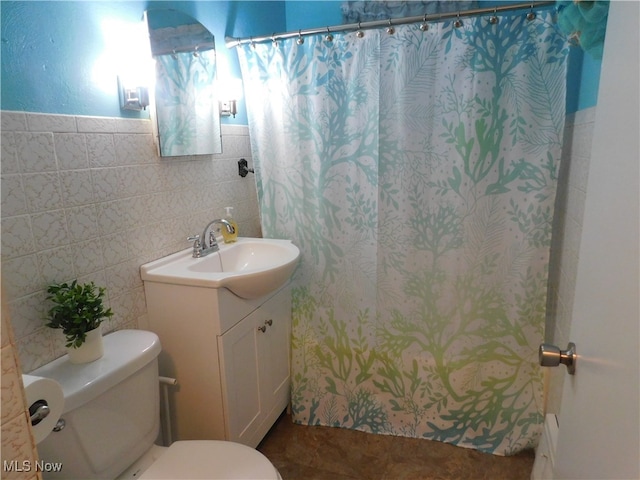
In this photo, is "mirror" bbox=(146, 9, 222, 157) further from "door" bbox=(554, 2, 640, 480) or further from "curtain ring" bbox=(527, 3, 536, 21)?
"door" bbox=(554, 2, 640, 480)

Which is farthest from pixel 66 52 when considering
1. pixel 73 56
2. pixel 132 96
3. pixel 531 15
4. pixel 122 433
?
pixel 531 15

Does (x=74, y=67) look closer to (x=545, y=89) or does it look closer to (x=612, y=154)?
(x=612, y=154)

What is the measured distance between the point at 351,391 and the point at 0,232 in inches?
64.1

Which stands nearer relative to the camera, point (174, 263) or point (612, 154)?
point (612, 154)

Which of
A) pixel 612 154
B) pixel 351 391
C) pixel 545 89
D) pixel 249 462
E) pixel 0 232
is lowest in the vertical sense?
pixel 351 391

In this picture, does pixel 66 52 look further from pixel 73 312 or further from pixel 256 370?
pixel 256 370

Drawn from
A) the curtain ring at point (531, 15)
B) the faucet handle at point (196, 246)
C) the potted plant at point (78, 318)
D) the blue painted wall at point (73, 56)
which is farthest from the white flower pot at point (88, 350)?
the curtain ring at point (531, 15)

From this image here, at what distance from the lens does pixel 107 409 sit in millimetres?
1192

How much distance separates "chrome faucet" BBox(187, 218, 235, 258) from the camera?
1.76 metres

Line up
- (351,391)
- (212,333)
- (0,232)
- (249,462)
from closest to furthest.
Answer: (0,232) < (249,462) < (212,333) < (351,391)

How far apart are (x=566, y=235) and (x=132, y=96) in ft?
5.68

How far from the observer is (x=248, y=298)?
1632 millimetres

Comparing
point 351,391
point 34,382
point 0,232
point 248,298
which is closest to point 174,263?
point 248,298

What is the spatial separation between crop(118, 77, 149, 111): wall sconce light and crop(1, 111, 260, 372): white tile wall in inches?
2.1
